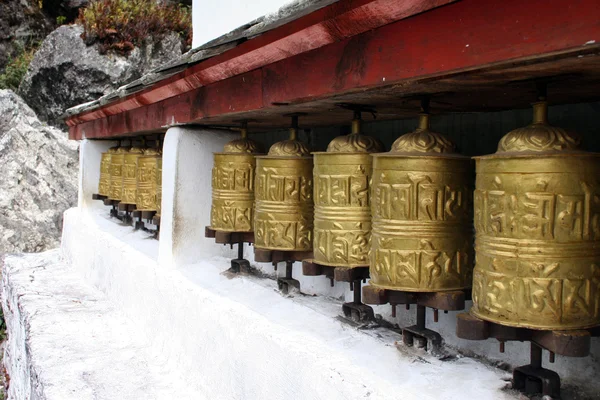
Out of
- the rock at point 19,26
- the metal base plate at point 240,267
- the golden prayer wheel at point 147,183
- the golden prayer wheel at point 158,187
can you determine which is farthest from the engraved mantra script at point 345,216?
the rock at point 19,26

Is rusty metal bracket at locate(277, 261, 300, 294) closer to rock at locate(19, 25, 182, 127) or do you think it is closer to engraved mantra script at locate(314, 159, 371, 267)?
engraved mantra script at locate(314, 159, 371, 267)

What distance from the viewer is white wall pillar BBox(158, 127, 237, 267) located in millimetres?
4746

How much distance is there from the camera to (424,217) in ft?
7.91

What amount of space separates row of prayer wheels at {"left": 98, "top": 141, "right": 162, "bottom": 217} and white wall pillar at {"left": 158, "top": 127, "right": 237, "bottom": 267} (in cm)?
87

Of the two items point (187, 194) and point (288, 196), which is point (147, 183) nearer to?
point (187, 194)

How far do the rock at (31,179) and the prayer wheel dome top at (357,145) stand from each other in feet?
29.3

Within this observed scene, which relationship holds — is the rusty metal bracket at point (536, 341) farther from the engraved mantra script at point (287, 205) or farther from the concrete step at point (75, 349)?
the concrete step at point (75, 349)

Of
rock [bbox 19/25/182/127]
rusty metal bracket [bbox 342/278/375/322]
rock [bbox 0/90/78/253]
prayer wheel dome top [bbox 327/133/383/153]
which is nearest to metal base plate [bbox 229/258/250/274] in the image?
rusty metal bracket [bbox 342/278/375/322]

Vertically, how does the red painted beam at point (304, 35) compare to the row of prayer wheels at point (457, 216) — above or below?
above

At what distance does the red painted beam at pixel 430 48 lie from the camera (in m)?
1.56

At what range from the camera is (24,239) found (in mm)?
10656

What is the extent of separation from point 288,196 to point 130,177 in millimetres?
3513

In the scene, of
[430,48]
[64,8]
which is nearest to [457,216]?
[430,48]

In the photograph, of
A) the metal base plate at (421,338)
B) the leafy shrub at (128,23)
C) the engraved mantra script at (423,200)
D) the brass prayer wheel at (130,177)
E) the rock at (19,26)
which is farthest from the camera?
the rock at (19,26)
